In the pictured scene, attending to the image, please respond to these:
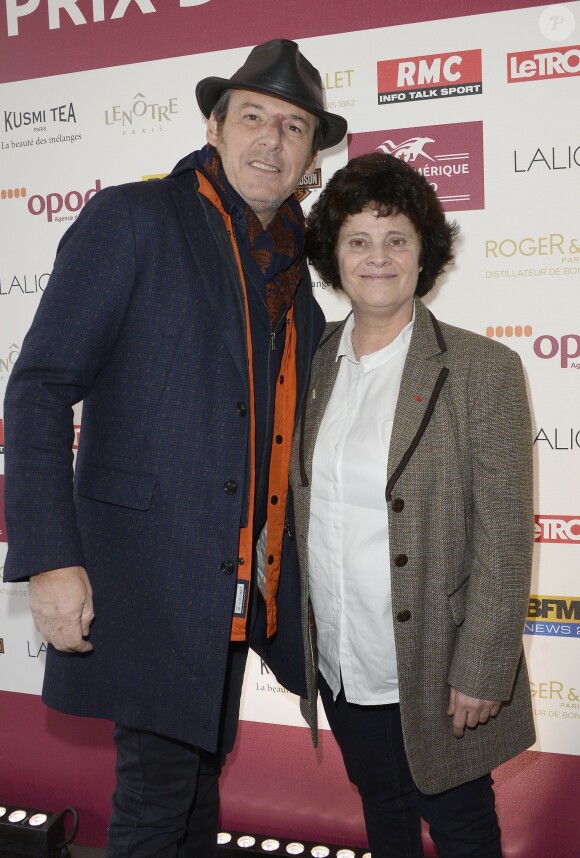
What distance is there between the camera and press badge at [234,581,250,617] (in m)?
1.56

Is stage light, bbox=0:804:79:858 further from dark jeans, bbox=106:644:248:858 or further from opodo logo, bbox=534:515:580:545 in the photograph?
opodo logo, bbox=534:515:580:545

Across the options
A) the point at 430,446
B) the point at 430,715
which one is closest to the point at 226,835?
the point at 430,715

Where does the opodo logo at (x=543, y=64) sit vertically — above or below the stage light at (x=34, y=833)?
above

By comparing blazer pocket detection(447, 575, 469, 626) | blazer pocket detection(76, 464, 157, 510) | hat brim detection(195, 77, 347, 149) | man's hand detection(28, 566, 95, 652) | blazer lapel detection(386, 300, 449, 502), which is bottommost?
blazer pocket detection(447, 575, 469, 626)

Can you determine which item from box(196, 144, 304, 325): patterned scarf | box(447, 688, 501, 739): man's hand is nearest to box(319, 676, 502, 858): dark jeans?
box(447, 688, 501, 739): man's hand

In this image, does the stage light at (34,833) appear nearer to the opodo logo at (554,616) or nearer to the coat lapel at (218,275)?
the opodo logo at (554,616)

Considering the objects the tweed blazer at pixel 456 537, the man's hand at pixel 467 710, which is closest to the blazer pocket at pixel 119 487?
the tweed blazer at pixel 456 537

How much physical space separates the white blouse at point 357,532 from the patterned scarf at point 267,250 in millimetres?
234

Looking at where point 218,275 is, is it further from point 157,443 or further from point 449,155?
point 449,155

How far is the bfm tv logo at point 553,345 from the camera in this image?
2217 millimetres

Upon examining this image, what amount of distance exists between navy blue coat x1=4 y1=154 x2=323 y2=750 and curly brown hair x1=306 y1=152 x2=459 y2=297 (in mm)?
339

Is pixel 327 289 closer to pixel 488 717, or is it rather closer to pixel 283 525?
pixel 283 525

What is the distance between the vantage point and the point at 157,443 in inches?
58.6

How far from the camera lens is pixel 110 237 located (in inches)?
57.3
